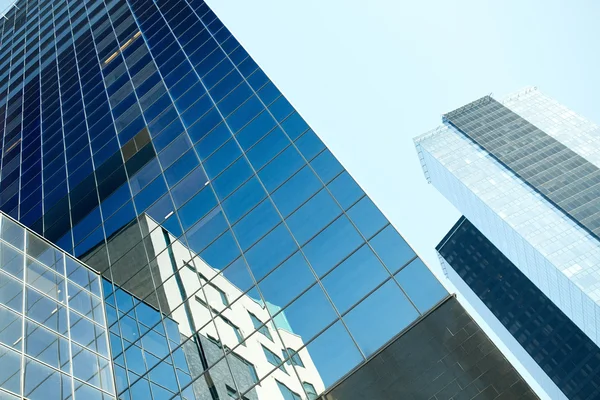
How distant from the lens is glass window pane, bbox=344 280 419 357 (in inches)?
658

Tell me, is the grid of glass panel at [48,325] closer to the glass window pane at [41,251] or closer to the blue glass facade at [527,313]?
the glass window pane at [41,251]

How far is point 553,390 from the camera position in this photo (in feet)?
408

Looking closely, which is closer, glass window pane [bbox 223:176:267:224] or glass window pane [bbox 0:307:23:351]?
glass window pane [bbox 0:307:23:351]

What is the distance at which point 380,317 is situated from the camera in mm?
17156

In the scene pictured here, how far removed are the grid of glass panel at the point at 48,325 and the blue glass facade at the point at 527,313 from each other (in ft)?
378

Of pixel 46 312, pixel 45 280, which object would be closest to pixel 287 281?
pixel 46 312

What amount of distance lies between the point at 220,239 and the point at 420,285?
8.84m

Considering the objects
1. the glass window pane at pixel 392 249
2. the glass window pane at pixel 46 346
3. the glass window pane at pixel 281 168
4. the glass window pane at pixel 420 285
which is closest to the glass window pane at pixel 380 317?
the glass window pane at pixel 420 285

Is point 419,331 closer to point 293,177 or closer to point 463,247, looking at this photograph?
point 293,177

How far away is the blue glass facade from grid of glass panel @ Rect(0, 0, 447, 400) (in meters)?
110

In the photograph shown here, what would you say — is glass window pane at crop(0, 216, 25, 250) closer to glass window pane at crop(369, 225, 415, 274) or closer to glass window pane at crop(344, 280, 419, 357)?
glass window pane at crop(344, 280, 419, 357)

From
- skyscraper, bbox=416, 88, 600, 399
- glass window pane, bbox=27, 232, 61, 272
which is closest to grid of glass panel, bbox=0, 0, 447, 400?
glass window pane, bbox=27, 232, 61, 272

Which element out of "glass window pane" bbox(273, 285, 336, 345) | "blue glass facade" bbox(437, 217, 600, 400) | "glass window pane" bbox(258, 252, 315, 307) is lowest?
"glass window pane" bbox(273, 285, 336, 345)

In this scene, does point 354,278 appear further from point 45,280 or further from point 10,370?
point 45,280
